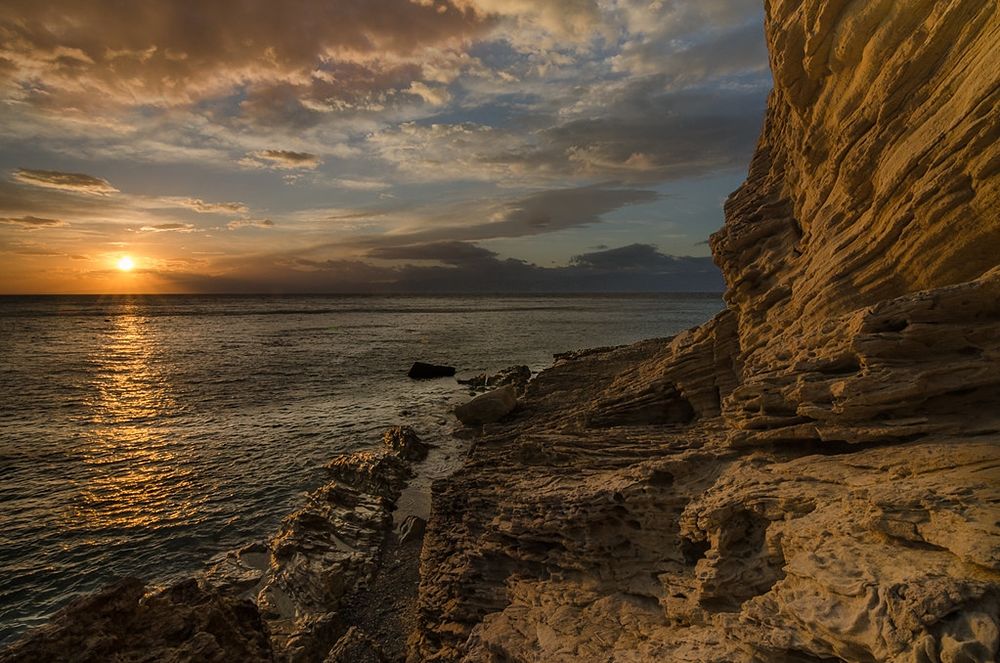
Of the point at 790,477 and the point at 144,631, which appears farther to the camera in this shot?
the point at 144,631

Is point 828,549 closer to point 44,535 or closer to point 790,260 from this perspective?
point 790,260

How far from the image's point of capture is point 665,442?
13.7 m

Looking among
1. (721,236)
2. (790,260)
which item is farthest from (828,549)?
(721,236)

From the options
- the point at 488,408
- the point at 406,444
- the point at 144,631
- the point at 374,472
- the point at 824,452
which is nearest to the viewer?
the point at 824,452

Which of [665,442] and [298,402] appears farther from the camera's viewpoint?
[298,402]

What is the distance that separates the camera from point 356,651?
12398 millimetres

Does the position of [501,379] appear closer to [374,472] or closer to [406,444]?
[406,444]

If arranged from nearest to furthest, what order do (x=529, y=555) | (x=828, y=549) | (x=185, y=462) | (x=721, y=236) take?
(x=828, y=549)
(x=529, y=555)
(x=721, y=236)
(x=185, y=462)

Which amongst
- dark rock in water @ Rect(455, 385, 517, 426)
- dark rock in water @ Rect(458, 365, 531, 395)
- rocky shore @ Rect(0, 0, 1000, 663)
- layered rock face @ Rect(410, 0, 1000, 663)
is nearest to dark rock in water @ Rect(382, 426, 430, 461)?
dark rock in water @ Rect(455, 385, 517, 426)

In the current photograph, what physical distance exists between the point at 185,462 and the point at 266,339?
64307 millimetres

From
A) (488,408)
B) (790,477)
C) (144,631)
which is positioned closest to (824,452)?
(790,477)

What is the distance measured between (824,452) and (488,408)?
2204 cm

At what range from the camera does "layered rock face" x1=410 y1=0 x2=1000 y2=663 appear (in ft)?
20.9

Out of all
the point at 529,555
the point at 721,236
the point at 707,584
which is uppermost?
the point at 721,236
